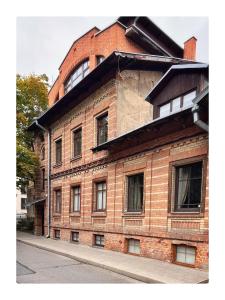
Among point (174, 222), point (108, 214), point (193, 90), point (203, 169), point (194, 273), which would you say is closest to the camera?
point (194, 273)

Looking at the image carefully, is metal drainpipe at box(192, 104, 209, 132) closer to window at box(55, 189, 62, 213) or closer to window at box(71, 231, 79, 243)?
window at box(71, 231, 79, 243)

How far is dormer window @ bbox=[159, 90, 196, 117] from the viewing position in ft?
27.5

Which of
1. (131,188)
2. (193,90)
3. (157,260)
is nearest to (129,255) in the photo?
(157,260)

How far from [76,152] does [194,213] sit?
7.10 metres

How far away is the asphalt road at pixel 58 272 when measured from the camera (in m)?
6.69

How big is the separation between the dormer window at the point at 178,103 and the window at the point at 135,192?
2275mm

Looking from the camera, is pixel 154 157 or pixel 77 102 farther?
pixel 77 102

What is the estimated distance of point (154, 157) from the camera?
8664 mm

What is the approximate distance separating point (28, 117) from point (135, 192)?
232 inches

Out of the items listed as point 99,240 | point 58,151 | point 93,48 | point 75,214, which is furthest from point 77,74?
point 99,240

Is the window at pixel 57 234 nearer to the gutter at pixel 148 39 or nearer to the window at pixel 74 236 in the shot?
the window at pixel 74 236

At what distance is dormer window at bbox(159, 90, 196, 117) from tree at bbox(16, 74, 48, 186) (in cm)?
465

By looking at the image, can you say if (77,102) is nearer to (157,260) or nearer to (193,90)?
(193,90)

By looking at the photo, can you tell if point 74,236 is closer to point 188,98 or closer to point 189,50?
point 188,98
